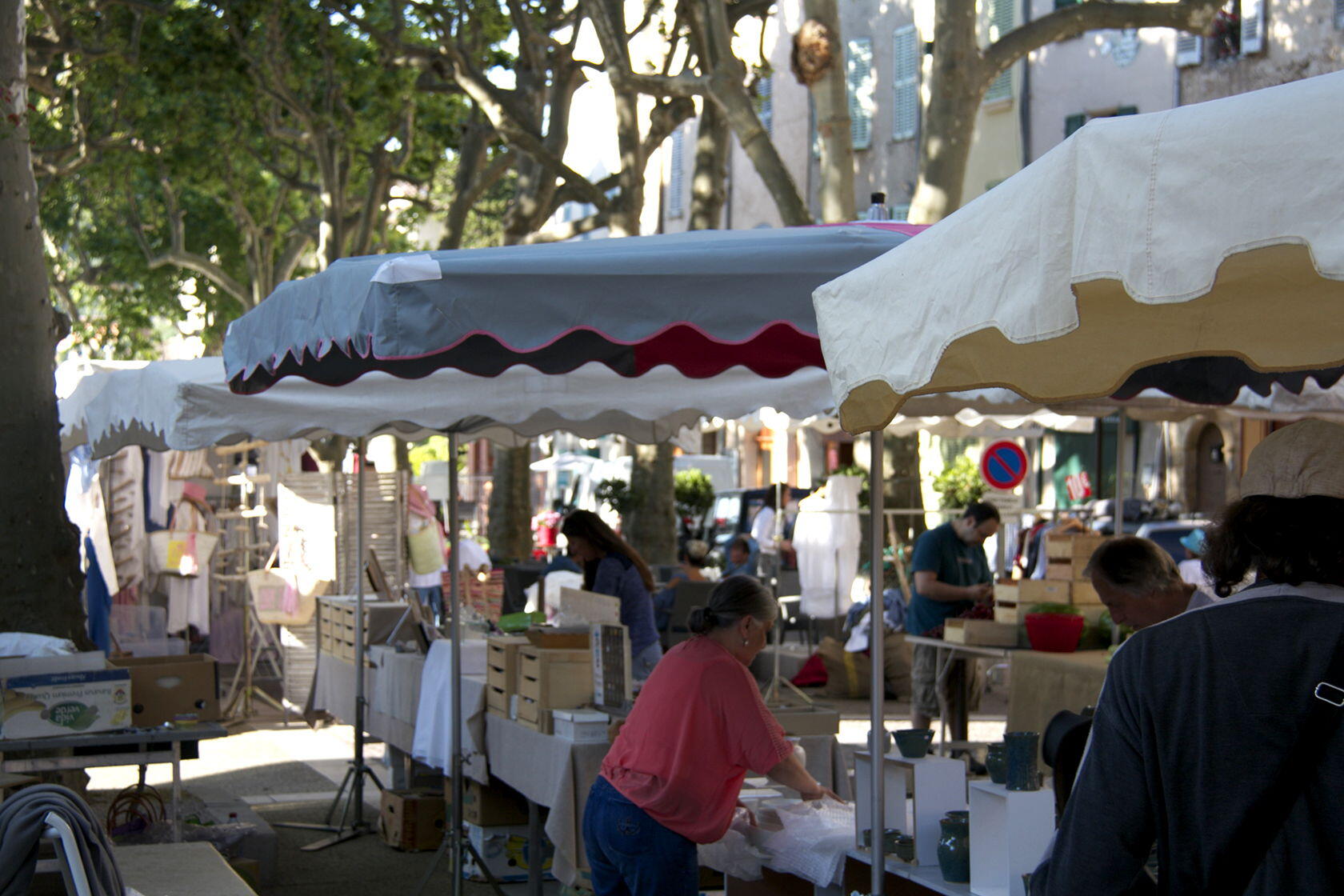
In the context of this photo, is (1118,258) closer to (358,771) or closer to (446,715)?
(446,715)

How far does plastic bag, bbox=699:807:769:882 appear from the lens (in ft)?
16.5

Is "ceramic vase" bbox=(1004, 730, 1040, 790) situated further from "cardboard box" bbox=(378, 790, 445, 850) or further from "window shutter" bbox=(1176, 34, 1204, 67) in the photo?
"window shutter" bbox=(1176, 34, 1204, 67)

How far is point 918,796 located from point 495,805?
3.62 m

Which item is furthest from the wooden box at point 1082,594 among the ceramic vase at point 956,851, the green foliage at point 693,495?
the green foliage at point 693,495

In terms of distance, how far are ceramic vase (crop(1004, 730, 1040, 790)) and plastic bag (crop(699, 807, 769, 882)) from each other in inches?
51.2

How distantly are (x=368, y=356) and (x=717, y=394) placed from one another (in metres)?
2.20

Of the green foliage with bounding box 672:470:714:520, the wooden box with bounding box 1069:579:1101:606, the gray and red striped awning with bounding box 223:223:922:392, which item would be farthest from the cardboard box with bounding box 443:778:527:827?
the green foliage with bounding box 672:470:714:520

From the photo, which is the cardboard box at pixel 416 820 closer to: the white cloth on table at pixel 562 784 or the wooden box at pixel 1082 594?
the white cloth on table at pixel 562 784

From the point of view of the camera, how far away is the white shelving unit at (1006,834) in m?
3.89

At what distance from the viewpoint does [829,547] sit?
14.3 meters

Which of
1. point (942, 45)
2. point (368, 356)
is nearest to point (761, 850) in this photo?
point (368, 356)

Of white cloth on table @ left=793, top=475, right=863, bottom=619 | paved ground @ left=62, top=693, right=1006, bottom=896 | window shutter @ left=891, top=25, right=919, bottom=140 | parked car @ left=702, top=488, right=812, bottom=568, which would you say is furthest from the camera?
window shutter @ left=891, top=25, right=919, bottom=140

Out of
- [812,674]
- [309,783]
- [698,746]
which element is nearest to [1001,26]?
[812,674]

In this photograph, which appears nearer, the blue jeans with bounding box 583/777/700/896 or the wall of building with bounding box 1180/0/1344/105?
the blue jeans with bounding box 583/777/700/896
